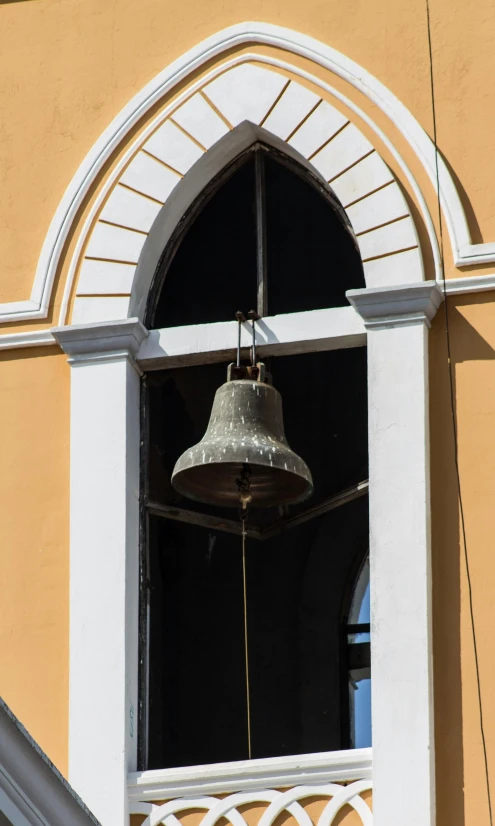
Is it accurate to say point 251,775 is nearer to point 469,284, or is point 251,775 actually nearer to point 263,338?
point 263,338

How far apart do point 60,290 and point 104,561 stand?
1.10 meters

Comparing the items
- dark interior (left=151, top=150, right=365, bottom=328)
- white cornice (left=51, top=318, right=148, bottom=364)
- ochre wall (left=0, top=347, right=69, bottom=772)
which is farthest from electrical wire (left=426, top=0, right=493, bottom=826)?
ochre wall (left=0, top=347, right=69, bottom=772)

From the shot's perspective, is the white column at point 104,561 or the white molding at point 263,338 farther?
the white molding at point 263,338

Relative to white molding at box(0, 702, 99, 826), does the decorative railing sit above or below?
above

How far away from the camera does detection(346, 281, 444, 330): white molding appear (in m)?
10.1

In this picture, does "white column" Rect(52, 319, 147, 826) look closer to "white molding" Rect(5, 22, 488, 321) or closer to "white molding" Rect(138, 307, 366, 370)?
"white molding" Rect(138, 307, 366, 370)

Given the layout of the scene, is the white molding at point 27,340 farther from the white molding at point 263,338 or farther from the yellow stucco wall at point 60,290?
the white molding at point 263,338

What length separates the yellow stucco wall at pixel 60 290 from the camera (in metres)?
9.73

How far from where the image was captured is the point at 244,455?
9914 millimetres

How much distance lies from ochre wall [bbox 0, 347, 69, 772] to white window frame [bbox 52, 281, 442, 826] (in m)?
0.07

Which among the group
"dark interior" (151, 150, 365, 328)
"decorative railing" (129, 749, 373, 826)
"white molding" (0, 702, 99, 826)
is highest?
"dark interior" (151, 150, 365, 328)

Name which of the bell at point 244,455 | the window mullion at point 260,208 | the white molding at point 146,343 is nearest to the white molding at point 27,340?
the white molding at point 146,343

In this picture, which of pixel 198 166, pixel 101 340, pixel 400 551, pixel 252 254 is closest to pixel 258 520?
pixel 252 254

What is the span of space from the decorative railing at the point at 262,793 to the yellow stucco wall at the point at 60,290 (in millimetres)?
294
